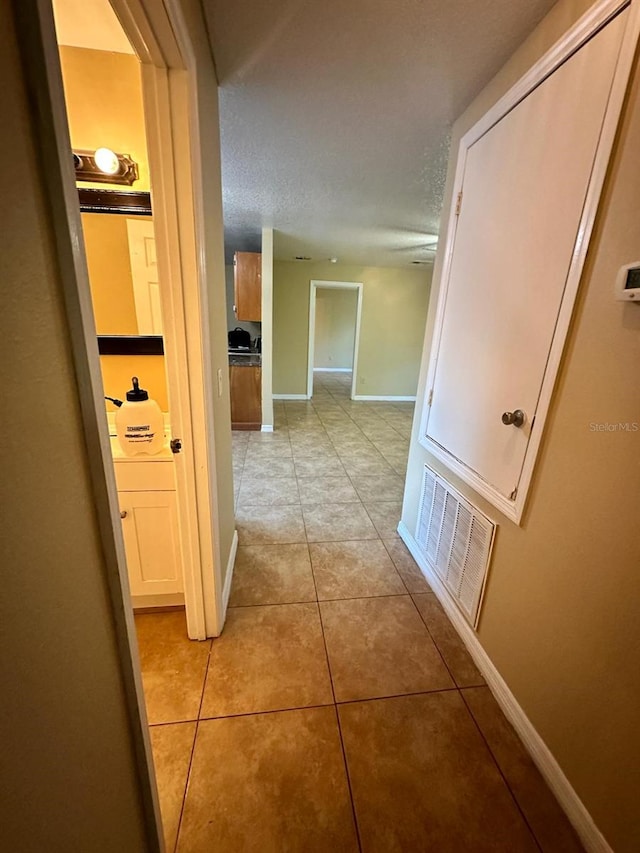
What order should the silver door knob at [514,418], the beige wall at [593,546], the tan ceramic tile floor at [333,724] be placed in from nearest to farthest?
the beige wall at [593,546] < the tan ceramic tile floor at [333,724] < the silver door knob at [514,418]

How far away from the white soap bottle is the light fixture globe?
2.91 ft

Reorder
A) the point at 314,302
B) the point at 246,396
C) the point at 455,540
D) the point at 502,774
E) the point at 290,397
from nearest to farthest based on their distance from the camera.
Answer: the point at 502,774
the point at 455,540
the point at 246,396
the point at 314,302
the point at 290,397

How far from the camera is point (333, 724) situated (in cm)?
125

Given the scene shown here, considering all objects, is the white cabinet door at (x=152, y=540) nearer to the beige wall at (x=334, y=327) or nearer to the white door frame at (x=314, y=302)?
the white door frame at (x=314, y=302)

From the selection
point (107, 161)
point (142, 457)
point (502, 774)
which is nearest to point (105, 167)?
point (107, 161)

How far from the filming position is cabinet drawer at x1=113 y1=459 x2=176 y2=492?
1414 millimetres

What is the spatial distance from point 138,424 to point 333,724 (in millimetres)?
1349

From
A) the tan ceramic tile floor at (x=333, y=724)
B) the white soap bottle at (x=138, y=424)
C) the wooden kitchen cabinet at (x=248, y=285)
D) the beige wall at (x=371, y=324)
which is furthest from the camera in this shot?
the beige wall at (x=371, y=324)

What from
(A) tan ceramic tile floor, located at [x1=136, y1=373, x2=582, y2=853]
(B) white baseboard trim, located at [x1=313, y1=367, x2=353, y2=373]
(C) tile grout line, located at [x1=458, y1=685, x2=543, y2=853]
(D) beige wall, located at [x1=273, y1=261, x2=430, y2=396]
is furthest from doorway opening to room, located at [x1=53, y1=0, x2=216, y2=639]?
(B) white baseboard trim, located at [x1=313, y1=367, x2=353, y2=373]

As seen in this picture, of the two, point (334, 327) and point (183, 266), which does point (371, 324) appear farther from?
point (183, 266)

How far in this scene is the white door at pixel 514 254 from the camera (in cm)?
101

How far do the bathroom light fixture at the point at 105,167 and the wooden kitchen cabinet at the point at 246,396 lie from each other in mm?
2813

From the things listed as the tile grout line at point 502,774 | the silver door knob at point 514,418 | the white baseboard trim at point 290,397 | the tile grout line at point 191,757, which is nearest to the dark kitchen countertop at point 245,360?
the white baseboard trim at point 290,397

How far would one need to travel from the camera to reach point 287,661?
1.48 meters
